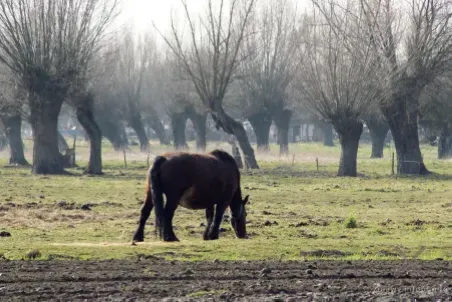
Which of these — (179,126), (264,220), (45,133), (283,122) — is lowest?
(264,220)

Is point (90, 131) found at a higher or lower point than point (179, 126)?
lower

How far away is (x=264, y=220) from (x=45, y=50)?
90.9ft

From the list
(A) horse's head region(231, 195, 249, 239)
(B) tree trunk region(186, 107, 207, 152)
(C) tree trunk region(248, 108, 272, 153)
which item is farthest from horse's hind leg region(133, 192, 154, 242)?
(B) tree trunk region(186, 107, 207, 152)

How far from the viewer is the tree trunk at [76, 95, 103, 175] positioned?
5303cm

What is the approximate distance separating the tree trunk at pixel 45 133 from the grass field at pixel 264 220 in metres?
3.49

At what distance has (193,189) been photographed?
69.3 ft

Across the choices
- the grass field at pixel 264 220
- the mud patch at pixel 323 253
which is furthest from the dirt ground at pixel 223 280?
the grass field at pixel 264 220

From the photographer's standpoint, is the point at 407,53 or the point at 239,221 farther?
the point at 407,53

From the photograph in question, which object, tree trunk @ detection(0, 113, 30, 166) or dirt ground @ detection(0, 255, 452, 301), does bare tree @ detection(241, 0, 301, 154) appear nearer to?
tree trunk @ detection(0, 113, 30, 166)

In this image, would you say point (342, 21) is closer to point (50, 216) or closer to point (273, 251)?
point (50, 216)

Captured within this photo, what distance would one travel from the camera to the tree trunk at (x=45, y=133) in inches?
2035

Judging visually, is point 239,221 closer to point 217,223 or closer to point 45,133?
point 217,223

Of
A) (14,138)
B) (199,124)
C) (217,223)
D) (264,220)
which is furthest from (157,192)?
(199,124)

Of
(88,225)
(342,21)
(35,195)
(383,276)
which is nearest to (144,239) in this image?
(88,225)
